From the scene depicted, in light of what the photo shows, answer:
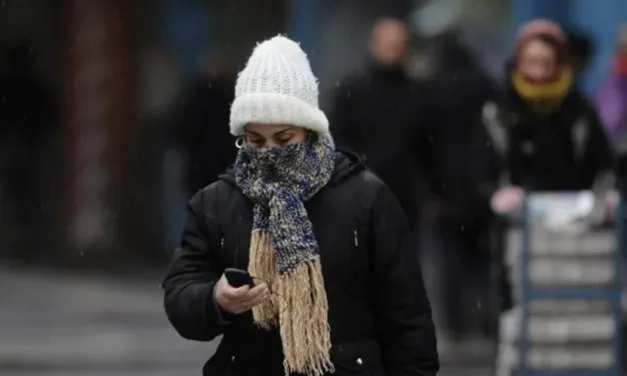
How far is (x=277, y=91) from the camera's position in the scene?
15.1ft

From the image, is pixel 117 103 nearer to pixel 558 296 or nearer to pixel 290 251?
pixel 558 296

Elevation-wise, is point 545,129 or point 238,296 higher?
point 545,129

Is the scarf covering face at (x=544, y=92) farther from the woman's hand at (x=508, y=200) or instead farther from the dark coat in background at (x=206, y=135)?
the dark coat in background at (x=206, y=135)

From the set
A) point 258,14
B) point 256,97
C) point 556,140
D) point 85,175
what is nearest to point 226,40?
point 258,14

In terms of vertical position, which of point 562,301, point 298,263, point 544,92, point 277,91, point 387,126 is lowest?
point 298,263

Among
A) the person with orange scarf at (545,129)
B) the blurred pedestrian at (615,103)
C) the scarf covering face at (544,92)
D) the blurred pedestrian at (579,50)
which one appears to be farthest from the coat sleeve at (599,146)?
the blurred pedestrian at (615,103)

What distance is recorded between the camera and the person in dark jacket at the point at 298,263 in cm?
449

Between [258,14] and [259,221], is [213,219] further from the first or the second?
[258,14]

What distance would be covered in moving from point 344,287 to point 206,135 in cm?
790

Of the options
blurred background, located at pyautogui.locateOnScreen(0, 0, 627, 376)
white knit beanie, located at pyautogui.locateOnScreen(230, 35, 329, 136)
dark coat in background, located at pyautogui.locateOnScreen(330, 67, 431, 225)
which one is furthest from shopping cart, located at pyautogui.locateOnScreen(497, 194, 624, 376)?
blurred background, located at pyautogui.locateOnScreen(0, 0, 627, 376)

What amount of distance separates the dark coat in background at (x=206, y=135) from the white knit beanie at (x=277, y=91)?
7.48 meters

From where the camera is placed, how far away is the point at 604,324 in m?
8.45

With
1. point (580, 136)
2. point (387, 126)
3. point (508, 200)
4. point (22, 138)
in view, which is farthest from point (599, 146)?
point (22, 138)

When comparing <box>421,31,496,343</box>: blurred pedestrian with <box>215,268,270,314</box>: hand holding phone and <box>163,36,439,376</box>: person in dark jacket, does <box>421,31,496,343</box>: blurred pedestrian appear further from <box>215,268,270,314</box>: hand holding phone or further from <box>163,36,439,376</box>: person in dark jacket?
<box>215,268,270,314</box>: hand holding phone
